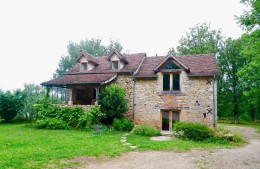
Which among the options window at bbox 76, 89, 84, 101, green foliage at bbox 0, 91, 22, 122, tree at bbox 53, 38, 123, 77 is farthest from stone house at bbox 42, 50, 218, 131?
tree at bbox 53, 38, 123, 77

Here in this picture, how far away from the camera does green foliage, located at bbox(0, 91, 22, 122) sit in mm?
20484

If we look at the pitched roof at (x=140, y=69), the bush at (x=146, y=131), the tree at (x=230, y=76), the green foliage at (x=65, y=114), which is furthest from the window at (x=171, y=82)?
the tree at (x=230, y=76)

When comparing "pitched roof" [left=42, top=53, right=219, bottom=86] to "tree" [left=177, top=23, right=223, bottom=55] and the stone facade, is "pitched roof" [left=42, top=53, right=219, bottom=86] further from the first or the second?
"tree" [left=177, top=23, right=223, bottom=55]

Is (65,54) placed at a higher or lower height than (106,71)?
higher

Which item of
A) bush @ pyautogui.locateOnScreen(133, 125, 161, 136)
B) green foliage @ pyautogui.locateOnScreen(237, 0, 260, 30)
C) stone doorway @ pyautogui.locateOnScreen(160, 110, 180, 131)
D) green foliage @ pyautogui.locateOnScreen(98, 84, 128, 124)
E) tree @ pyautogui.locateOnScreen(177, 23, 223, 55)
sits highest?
tree @ pyautogui.locateOnScreen(177, 23, 223, 55)

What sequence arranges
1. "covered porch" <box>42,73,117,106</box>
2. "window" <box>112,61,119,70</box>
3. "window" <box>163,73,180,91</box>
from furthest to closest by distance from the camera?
"window" <box>112,61,119,70</box>
"covered porch" <box>42,73,117,106</box>
"window" <box>163,73,180,91</box>

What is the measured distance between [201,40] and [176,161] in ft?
92.5

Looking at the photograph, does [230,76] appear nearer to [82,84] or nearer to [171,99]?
[171,99]

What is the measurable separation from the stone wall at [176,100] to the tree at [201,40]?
17.2 meters

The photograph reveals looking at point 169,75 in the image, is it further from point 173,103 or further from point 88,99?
point 88,99

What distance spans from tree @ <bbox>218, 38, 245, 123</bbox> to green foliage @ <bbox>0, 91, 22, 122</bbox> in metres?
29.2

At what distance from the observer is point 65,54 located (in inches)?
1553

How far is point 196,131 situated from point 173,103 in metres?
4.24

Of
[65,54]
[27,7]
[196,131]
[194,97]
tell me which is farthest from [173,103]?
[65,54]
